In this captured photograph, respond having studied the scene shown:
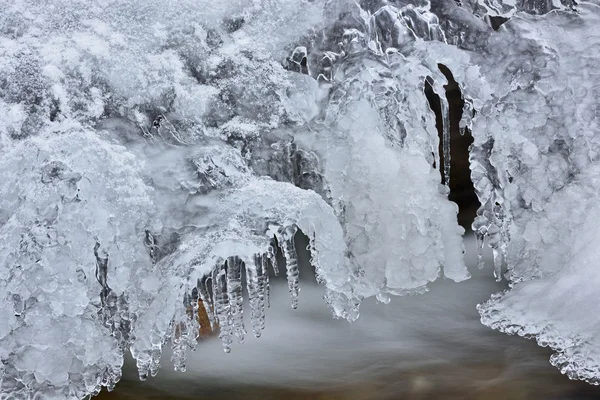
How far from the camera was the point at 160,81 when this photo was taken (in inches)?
107

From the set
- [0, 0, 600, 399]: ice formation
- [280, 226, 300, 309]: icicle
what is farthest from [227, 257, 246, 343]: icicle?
[280, 226, 300, 309]: icicle

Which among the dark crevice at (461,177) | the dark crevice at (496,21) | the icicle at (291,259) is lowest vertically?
the dark crevice at (461,177)

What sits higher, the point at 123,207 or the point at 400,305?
the point at 123,207

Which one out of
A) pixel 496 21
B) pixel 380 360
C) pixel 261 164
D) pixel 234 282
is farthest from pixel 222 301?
pixel 496 21

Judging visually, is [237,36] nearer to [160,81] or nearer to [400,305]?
[160,81]

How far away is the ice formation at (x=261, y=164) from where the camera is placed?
2.52 m

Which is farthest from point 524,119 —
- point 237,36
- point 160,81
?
point 160,81

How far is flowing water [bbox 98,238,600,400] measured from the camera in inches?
139

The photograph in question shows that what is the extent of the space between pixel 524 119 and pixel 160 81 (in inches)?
70.3

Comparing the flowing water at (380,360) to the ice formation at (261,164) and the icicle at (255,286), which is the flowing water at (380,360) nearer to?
the ice formation at (261,164)

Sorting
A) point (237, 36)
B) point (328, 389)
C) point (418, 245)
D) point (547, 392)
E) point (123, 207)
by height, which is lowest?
point (328, 389)

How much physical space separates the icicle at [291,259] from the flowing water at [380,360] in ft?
4.05

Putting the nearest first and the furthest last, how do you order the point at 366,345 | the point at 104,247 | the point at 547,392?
the point at 104,247
the point at 547,392
the point at 366,345

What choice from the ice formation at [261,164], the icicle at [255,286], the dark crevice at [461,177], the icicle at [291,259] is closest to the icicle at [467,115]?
the ice formation at [261,164]
